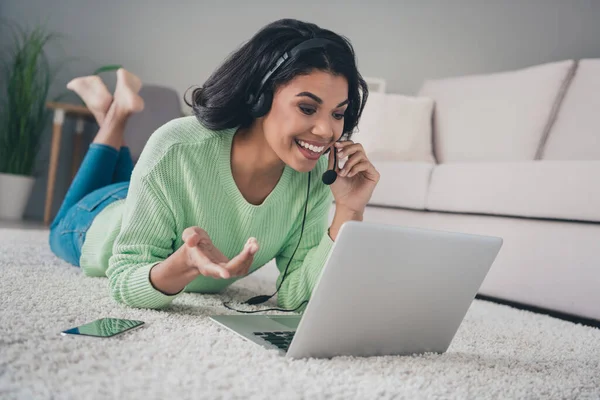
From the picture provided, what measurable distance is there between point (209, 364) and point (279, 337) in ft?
0.64

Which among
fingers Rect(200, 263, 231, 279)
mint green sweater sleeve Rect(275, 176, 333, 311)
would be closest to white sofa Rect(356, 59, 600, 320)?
mint green sweater sleeve Rect(275, 176, 333, 311)

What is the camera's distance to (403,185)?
2291 millimetres

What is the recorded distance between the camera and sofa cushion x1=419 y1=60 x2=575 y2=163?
2.70 metres

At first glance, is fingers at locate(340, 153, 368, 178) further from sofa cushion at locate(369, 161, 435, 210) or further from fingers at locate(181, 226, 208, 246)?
sofa cushion at locate(369, 161, 435, 210)

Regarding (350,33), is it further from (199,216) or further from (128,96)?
(199,216)

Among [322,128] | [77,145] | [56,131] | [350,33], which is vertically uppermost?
[350,33]

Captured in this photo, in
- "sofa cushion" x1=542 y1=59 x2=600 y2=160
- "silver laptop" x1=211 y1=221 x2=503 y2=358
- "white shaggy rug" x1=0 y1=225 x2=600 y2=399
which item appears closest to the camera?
"white shaggy rug" x1=0 y1=225 x2=600 y2=399

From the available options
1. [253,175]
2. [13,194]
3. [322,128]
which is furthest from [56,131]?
[322,128]

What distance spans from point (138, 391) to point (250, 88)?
687mm

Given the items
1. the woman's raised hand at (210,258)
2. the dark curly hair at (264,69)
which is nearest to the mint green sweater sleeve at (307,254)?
the dark curly hair at (264,69)

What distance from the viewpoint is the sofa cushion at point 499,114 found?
2.70 metres

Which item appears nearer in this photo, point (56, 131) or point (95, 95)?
point (95, 95)

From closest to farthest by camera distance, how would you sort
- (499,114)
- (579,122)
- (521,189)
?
(521,189), (579,122), (499,114)

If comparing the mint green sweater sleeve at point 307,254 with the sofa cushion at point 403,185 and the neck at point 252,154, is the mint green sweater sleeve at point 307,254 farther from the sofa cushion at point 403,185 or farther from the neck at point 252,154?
the sofa cushion at point 403,185
